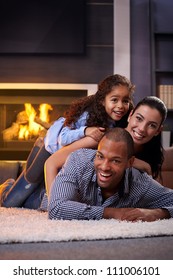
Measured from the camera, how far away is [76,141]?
1.84 meters

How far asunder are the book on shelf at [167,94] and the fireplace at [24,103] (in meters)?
0.49

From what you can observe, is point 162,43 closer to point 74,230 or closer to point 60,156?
point 60,156

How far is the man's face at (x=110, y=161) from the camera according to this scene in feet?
4.92

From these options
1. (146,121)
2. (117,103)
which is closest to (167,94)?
(117,103)

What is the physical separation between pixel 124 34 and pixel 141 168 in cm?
219

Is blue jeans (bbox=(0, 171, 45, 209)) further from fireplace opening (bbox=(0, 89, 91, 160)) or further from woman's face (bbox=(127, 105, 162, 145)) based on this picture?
fireplace opening (bbox=(0, 89, 91, 160))

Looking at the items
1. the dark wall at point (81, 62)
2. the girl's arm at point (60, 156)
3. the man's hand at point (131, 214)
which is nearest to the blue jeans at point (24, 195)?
the girl's arm at point (60, 156)

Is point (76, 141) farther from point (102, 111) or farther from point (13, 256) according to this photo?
point (13, 256)

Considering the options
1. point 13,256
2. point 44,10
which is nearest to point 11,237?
point 13,256

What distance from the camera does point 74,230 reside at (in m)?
1.30

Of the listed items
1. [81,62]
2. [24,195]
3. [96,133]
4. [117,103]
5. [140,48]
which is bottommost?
[24,195]

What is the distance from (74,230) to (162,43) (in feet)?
9.17

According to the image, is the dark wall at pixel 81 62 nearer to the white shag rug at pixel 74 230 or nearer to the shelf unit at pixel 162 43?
the shelf unit at pixel 162 43

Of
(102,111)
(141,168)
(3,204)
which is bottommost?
(3,204)
